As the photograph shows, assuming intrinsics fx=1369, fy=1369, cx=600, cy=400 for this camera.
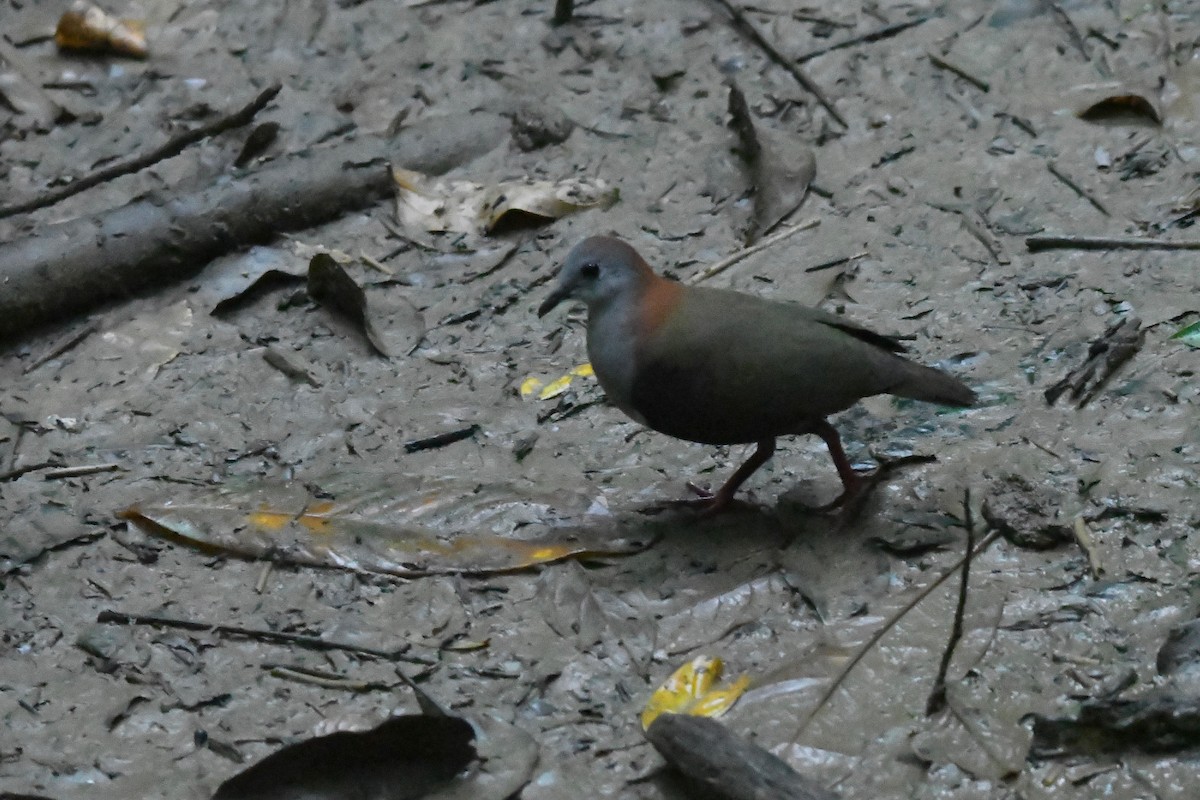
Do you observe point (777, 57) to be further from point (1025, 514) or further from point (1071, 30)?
point (1025, 514)

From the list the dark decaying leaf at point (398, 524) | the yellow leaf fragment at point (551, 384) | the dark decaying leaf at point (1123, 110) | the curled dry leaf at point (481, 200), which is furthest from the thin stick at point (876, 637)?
the dark decaying leaf at point (1123, 110)

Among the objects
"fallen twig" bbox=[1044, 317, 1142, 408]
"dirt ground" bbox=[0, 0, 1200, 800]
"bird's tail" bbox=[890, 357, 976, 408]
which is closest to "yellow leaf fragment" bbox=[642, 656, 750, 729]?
"dirt ground" bbox=[0, 0, 1200, 800]

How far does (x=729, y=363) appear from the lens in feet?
12.2

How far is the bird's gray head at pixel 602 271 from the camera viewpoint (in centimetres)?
397

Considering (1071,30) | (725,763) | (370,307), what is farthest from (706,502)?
(1071,30)

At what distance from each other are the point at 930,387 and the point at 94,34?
4540mm

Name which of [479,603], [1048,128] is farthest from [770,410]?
[1048,128]

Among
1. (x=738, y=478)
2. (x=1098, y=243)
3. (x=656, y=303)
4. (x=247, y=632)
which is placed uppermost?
(x=656, y=303)

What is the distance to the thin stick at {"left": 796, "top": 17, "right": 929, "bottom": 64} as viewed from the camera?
6.14 meters

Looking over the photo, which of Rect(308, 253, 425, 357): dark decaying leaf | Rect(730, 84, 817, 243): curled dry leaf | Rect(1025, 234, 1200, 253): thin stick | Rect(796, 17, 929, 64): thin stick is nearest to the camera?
Rect(1025, 234, 1200, 253): thin stick

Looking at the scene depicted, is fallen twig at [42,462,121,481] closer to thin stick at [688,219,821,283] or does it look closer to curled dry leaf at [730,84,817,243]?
thin stick at [688,219,821,283]

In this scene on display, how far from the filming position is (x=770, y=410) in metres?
3.74

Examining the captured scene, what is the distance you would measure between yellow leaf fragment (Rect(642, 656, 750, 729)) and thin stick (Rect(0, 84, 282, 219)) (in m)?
3.11

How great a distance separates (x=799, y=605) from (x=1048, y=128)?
112 inches
